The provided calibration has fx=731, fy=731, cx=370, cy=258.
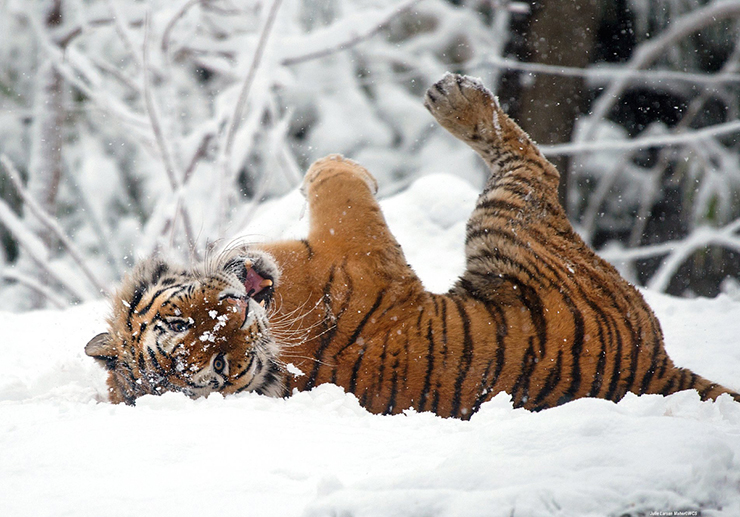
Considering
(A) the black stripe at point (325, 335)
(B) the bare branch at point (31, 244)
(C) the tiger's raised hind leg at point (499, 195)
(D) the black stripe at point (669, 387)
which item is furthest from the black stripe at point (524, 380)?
(B) the bare branch at point (31, 244)

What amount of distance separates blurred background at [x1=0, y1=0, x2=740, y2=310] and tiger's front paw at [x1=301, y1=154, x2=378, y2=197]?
39cm

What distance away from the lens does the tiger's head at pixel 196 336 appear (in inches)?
70.3

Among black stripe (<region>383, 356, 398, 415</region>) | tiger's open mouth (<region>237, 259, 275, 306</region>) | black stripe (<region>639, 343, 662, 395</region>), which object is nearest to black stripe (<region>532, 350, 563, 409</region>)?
black stripe (<region>639, 343, 662, 395</region>)

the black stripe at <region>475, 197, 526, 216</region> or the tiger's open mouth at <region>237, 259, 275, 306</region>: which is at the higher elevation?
the black stripe at <region>475, 197, 526, 216</region>

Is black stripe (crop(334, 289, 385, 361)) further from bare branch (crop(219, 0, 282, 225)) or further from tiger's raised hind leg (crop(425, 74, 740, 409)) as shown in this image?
bare branch (crop(219, 0, 282, 225))

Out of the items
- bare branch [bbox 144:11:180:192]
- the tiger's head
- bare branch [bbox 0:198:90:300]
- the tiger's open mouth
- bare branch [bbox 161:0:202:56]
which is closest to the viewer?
the tiger's head

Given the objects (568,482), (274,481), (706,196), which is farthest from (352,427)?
(706,196)

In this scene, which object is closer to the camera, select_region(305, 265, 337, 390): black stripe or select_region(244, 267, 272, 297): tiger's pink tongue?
select_region(305, 265, 337, 390): black stripe

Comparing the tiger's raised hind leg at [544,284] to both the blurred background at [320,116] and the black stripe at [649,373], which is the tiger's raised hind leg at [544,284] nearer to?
the black stripe at [649,373]

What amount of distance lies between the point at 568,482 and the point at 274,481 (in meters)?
0.48

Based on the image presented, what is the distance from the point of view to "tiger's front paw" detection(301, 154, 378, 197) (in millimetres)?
2562

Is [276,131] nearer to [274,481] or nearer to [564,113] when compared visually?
[564,113]

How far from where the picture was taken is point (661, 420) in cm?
130

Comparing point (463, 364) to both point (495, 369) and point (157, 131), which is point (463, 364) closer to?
point (495, 369)
